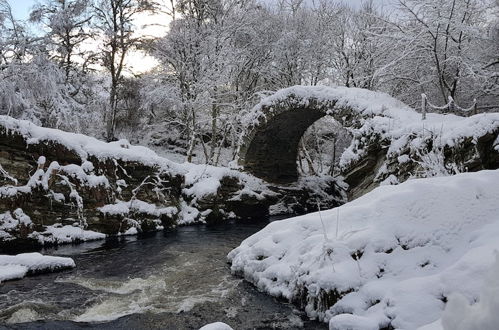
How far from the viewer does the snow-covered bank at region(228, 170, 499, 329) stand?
4012mm

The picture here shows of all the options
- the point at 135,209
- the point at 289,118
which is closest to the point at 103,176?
the point at 135,209

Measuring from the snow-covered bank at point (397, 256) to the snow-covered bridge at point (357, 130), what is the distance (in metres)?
2.89

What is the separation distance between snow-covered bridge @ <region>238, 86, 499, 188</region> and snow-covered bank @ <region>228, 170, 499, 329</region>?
2.89 m

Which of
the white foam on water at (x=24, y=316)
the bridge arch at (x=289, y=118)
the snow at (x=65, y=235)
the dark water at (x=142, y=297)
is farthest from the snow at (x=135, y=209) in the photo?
the white foam on water at (x=24, y=316)

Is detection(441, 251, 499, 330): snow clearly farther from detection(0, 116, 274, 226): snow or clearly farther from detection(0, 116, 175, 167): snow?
detection(0, 116, 175, 167): snow

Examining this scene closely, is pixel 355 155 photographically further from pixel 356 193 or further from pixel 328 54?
pixel 328 54

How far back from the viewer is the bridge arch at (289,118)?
12484 mm

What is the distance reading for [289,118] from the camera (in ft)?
53.4

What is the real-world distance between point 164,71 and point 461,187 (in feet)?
55.5

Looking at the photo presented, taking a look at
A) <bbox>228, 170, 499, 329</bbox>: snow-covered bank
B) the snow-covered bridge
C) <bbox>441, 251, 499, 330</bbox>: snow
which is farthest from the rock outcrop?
<bbox>441, 251, 499, 330</bbox>: snow

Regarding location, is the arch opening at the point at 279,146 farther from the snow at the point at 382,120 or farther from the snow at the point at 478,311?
the snow at the point at 478,311

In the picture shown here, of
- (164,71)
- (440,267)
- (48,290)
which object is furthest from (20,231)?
(164,71)

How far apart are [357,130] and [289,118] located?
4792mm

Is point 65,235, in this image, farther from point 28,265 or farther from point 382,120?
point 382,120
